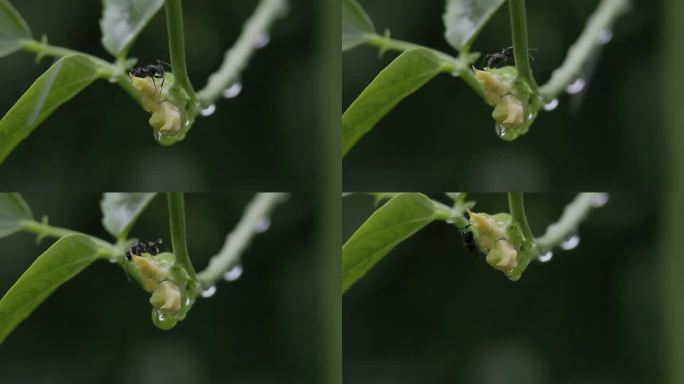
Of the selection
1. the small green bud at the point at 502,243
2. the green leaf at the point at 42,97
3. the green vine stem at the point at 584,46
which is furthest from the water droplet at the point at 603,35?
the green leaf at the point at 42,97

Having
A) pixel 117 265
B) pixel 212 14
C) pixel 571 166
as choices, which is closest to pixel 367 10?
pixel 212 14

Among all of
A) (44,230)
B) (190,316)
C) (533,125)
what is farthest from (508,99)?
(44,230)

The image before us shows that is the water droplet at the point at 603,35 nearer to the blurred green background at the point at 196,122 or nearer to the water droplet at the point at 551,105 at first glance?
the water droplet at the point at 551,105

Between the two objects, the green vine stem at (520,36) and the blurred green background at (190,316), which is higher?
the green vine stem at (520,36)

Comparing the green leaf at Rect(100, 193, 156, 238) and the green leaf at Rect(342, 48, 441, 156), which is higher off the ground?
the green leaf at Rect(342, 48, 441, 156)

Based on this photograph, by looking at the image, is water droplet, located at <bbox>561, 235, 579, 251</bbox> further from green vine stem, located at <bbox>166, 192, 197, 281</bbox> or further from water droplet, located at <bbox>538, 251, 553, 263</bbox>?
green vine stem, located at <bbox>166, 192, 197, 281</bbox>

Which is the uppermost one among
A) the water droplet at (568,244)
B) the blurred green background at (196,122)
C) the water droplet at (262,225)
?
the blurred green background at (196,122)

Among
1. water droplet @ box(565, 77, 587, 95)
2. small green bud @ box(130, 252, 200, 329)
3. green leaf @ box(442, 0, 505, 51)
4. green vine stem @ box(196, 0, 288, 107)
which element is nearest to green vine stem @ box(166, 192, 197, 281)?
small green bud @ box(130, 252, 200, 329)
